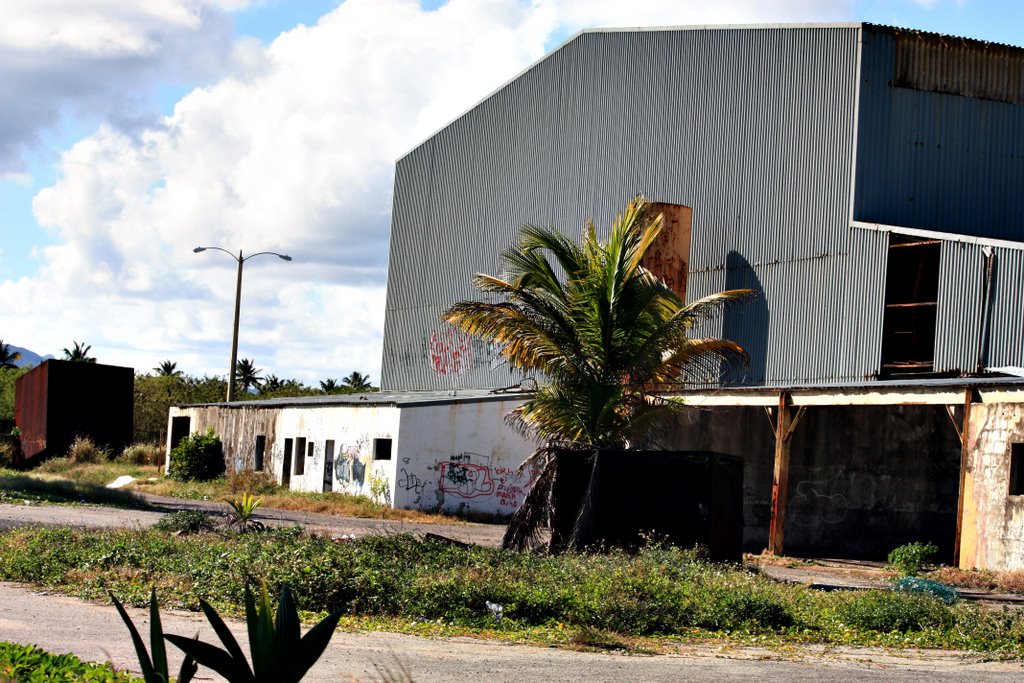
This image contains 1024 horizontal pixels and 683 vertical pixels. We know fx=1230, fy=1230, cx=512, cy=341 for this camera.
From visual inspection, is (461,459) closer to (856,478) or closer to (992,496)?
(856,478)

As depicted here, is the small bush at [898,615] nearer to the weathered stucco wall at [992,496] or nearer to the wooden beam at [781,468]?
the weathered stucco wall at [992,496]

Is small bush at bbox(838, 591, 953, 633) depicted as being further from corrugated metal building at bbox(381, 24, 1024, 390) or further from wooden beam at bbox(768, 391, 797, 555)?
corrugated metal building at bbox(381, 24, 1024, 390)

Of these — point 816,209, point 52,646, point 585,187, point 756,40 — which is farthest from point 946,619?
point 585,187

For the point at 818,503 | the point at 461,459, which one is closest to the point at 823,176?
the point at 818,503

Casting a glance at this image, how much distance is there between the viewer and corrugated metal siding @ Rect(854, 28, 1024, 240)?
27344mm

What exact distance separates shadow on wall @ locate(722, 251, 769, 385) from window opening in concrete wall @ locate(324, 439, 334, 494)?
39.5 feet

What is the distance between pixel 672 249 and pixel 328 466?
11857 millimetres

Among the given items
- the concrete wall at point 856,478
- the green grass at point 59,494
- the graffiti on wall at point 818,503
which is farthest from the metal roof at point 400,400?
the graffiti on wall at point 818,503

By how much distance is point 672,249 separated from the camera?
99.5ft

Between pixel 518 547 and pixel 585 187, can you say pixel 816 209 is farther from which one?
pixel 518 547

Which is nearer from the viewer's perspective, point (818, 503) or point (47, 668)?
point (47, 668)

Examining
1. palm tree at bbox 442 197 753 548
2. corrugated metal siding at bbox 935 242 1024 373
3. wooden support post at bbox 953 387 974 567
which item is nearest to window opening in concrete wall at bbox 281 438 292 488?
palm tree at bbox 442 197 753 548

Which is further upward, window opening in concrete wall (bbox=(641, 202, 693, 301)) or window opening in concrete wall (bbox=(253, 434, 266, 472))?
window opening in concrete wall (bbox=(641, 202, 693, 301))

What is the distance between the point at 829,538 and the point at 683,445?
443 cm
